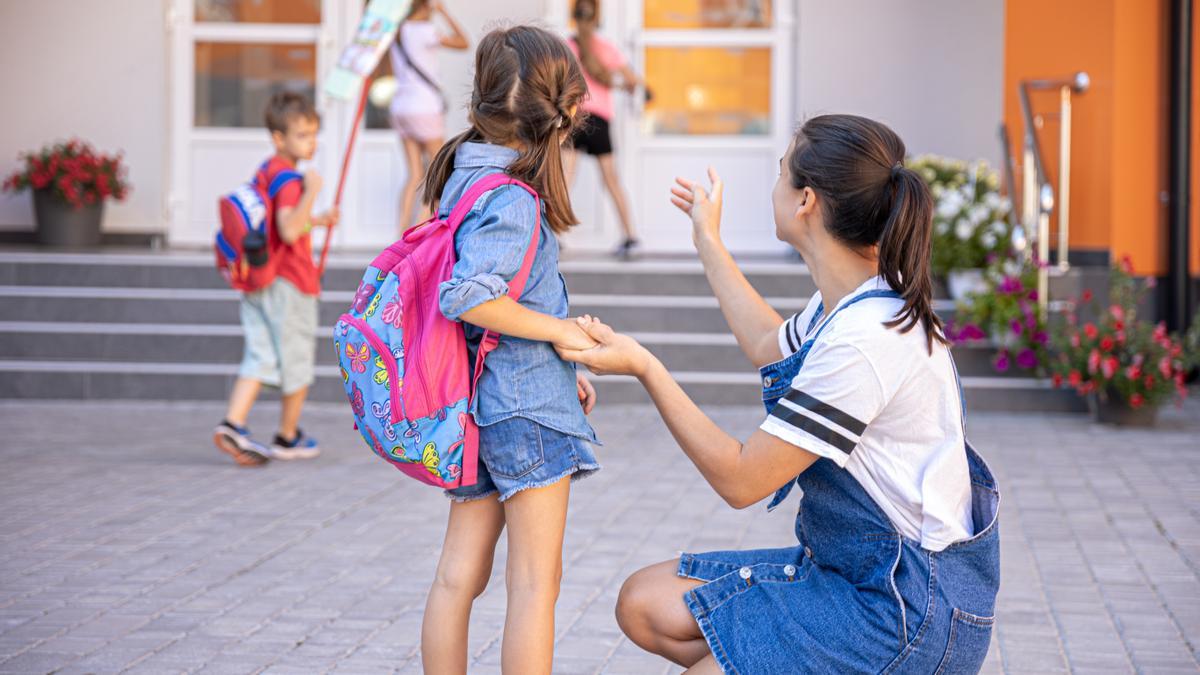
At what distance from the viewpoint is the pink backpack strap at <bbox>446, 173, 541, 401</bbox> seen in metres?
2.63

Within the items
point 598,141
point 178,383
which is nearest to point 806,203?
point 178,383

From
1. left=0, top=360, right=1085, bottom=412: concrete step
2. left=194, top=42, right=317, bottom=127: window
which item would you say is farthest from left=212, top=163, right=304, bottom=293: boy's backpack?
left=194, top=42, right=317, bottom=127: window

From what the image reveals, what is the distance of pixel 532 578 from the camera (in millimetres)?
2736

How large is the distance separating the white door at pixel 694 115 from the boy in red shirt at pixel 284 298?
4.85 metres

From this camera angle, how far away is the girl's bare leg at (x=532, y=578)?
8.87 ft

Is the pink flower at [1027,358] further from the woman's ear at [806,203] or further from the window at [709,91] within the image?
the woman's ear at [806,203]

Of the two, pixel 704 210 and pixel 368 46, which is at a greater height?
pixel 368 46

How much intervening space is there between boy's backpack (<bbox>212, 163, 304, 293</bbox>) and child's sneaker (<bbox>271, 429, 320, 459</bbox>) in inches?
34.8

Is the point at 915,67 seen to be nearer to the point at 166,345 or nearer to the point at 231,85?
the point at 231,85

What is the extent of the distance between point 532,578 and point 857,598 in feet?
2.23

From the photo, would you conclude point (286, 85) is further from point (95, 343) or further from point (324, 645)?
point (324, 645)

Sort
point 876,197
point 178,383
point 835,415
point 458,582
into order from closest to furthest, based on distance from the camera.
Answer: point 835,415
point 876,197
point 458,582
point 178,383

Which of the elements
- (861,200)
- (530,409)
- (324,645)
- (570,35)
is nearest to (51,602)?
(324,645)

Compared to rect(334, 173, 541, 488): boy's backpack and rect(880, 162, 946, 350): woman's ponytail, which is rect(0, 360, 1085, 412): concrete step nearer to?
rect(334, 173, 541, 488): boy's backpack
